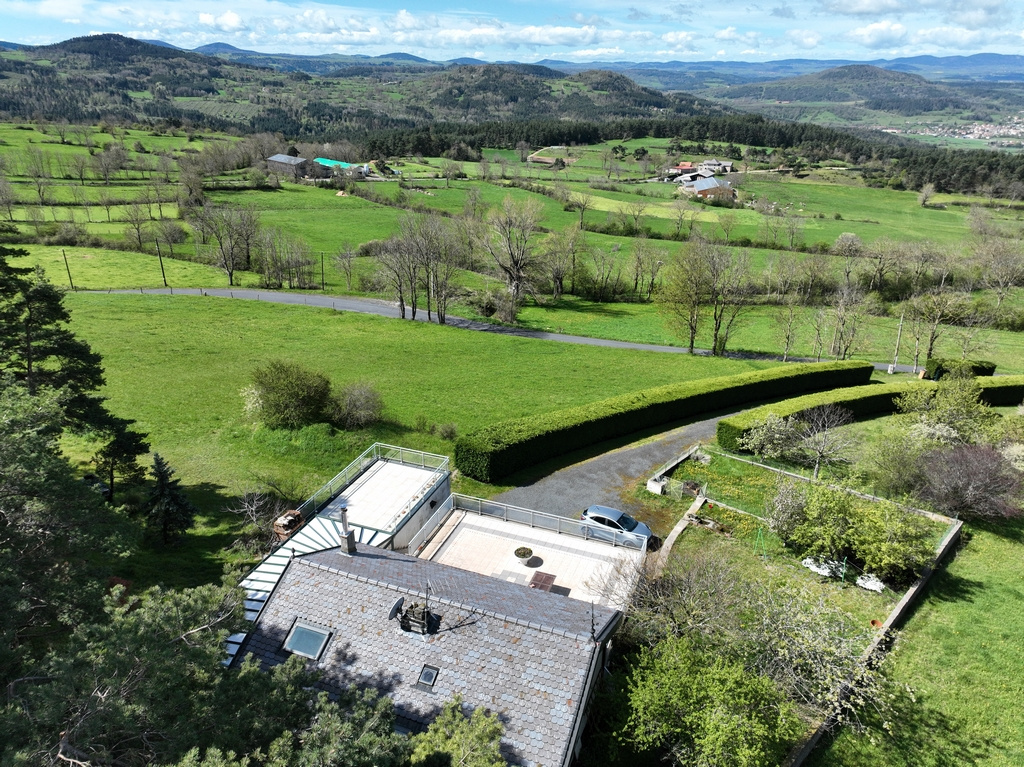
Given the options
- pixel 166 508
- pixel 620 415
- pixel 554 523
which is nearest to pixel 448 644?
pixel 554 523

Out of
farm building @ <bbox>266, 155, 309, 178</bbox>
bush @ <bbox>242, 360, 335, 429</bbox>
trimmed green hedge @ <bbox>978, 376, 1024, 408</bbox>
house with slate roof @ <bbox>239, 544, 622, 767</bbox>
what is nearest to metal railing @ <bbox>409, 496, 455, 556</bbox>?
house with slate roof @ <bbox>239, 544, 622, 767</bbox>

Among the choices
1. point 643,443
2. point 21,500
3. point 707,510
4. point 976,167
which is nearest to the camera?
point 21,500

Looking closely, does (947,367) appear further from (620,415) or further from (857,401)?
(620,415)

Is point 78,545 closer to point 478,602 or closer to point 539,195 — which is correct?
point 478,602

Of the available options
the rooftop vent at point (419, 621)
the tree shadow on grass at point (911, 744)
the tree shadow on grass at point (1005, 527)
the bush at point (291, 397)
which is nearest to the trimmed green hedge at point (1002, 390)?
the tree shadow on grass at point (1005, 527)

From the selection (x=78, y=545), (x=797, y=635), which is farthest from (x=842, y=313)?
(x=78, y=545)

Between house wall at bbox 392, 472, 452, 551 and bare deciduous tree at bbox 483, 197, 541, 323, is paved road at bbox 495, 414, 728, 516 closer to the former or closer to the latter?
house wall at bbox 392, 472, 452, 551
